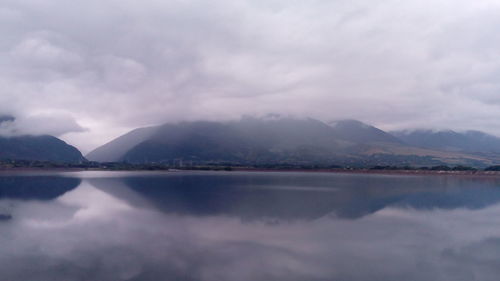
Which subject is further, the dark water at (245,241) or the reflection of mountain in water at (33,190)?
the reflection of mountain in water at (33,190)

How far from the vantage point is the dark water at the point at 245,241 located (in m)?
17.0

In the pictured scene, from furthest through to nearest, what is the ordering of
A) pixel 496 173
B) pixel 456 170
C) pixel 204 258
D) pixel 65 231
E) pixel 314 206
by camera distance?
1. pixel 456 170
2. pixel 496 173
3. pixel 314 206
4. pixel 65 231
5. pixel 204 258

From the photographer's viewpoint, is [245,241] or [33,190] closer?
[245,241]

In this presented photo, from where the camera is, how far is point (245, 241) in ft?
74.0

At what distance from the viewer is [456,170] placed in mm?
121875

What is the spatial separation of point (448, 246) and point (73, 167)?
518 feet

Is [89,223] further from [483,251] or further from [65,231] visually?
[483,251]

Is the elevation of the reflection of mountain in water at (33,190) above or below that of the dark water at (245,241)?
above

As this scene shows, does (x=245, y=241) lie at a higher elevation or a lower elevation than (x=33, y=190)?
lower

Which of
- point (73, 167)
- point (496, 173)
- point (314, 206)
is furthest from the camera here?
point (73, 167)

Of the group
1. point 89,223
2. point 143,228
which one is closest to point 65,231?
point 89,223

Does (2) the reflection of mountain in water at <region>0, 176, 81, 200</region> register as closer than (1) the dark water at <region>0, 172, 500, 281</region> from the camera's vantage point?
No

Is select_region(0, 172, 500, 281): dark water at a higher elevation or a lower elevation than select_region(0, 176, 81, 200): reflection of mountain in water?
lower

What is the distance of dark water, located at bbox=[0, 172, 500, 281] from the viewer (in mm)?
17000
